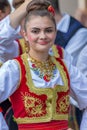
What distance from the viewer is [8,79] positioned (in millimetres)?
3320

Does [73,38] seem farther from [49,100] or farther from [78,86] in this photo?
[49,100]

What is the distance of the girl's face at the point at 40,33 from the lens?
11.0 feet

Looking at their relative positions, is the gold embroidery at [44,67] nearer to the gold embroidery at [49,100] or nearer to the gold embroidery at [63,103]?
the gold embroidery at [49,100]

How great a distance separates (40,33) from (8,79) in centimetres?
34

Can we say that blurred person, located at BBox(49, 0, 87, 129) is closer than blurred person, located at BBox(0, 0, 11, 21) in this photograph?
Yes

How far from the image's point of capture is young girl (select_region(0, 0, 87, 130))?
10.9 ft

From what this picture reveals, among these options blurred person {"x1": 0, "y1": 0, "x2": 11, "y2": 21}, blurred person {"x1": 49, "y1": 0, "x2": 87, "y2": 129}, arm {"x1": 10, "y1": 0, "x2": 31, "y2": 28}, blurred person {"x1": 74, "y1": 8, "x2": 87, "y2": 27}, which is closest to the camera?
arm {"x1": 10, "y1": 0, "x2": 31, "y2": 28}

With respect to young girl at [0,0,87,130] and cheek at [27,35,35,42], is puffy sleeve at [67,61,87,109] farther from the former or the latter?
cheek at [27,35,35,42]

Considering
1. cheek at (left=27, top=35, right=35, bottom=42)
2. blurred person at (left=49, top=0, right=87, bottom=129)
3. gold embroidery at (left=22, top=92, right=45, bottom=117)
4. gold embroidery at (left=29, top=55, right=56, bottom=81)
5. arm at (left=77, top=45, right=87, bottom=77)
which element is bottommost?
arm at (left=77, top=45, right=87, bottom=77)

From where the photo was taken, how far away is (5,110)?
3.87 metres

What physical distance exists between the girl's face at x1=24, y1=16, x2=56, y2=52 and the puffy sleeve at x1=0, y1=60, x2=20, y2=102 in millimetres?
192

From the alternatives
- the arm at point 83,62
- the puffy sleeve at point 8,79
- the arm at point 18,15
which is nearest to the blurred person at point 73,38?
the arm at point 83,62

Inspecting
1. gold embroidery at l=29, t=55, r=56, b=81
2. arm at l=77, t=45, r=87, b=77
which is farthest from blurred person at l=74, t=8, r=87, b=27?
gold embroidery at l=29, t=55, r=56, b=81

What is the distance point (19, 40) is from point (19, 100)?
0.66 metres
